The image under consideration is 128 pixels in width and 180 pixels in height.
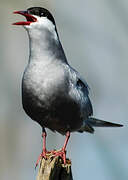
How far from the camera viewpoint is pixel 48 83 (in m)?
7.67

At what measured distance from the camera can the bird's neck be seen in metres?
7.87

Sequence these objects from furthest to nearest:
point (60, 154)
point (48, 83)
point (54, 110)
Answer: point (54, 110), point (48, 83), point (60, 154)

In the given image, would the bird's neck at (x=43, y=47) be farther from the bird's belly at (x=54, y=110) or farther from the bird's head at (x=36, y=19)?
the bird's belly at (x=54, y=110)

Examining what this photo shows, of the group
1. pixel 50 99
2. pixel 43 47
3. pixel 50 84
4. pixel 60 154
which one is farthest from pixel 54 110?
pixel 43 47

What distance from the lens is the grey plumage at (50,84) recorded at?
771cm

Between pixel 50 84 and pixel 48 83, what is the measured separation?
0.03 metres

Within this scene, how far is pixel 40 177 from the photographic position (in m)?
6.80

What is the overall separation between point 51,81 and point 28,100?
1.30 feet

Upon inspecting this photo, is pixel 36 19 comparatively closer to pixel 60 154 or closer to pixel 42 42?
pixel 42 42

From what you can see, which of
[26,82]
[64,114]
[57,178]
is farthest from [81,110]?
[57,178]

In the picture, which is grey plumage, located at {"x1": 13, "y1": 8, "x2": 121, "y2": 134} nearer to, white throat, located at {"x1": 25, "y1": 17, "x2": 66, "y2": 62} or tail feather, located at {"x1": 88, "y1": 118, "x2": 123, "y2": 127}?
white throat, located at {"x1": 25, "y1": 17, "x2": 66, "y2": 62}

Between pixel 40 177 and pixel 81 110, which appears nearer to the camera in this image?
pixel 40 177

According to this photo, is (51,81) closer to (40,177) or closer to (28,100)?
(28,100)

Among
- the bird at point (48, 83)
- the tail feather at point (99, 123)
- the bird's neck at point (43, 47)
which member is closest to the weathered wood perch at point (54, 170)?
the bird at point (48, 83)
